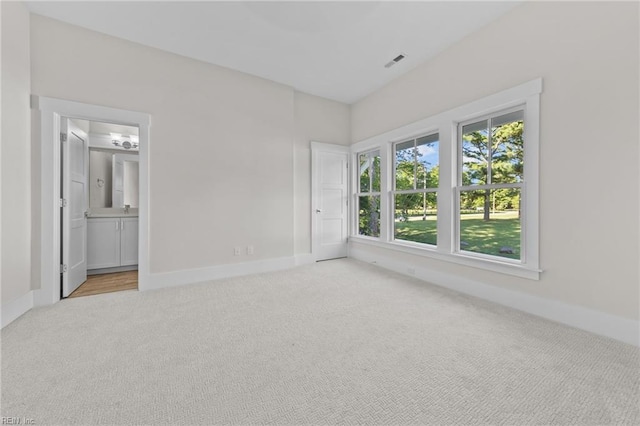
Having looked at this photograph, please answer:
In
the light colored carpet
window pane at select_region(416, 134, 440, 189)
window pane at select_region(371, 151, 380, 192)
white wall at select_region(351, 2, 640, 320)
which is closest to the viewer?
the light colored carpet

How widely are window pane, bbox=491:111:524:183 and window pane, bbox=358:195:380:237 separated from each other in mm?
1923

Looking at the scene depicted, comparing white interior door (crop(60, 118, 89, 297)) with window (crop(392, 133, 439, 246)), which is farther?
window (crop(392, 133, 439, 246))

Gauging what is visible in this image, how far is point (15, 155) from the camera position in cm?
229

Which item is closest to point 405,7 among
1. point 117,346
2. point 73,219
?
point 117,346

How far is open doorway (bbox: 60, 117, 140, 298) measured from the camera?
2.82m

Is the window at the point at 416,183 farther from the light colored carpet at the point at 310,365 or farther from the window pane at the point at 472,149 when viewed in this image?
the light colored carpet at the point at 310,365

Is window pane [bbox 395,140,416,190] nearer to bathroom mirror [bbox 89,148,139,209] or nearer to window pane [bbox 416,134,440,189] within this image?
window pane [bbox 416,134,440,189]

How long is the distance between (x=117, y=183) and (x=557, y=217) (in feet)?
20.6

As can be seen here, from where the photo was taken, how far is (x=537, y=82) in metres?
2.29

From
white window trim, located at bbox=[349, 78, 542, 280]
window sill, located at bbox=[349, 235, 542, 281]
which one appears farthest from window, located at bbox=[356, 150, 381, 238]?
window sill, located at bbox=[349, 235, 542, 281]

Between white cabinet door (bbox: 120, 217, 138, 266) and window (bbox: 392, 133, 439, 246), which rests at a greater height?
window (bbox: 392, 133, 439, 246)

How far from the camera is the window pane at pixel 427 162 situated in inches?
139

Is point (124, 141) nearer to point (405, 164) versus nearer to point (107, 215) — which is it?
point (107, 215)

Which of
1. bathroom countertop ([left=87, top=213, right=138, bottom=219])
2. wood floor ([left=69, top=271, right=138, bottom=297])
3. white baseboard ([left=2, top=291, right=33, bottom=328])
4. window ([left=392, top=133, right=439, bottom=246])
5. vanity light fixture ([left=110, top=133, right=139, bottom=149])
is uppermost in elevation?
vanity light fixture ([left=110, top=133, right=139, bottom=149])
